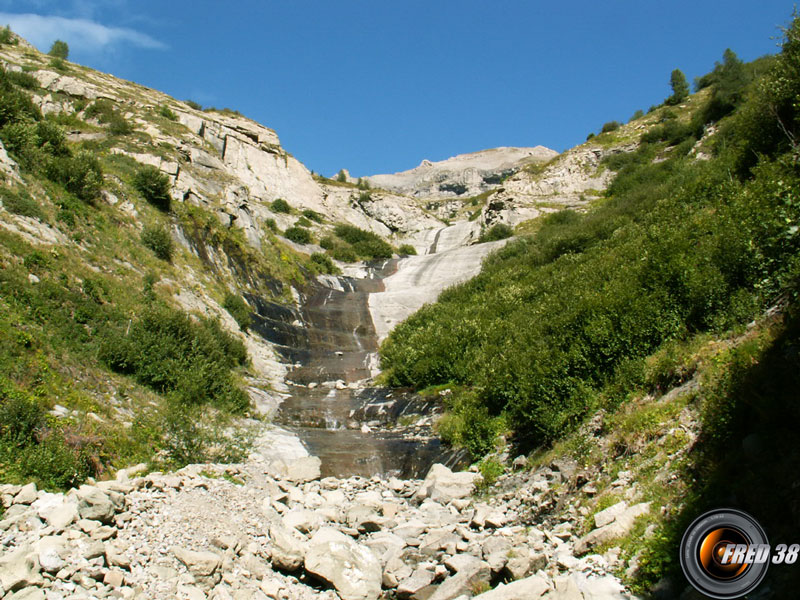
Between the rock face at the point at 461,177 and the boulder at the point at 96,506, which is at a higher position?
the rock face at the point at 461,177

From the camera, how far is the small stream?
11.9 metres

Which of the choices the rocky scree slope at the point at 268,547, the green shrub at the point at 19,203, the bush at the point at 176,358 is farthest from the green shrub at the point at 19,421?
the green shrub at the point at 19,203

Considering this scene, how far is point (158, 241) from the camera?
63.5 feet

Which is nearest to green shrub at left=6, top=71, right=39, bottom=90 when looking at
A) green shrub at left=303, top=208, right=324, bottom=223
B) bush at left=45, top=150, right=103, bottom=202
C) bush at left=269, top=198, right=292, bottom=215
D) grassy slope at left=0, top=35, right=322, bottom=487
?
grassy slope at left=0, top=35, right=322, bottom=487

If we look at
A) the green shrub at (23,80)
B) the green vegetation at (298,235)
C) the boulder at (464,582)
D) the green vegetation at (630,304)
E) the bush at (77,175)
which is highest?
the green shrub at (23,80)

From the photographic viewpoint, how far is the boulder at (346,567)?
554 centimetres

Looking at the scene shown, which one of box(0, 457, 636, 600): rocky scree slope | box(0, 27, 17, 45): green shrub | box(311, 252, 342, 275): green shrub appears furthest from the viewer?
box(0, 27, 17, 45): green shrub

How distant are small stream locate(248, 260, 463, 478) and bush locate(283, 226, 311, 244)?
9.45 m

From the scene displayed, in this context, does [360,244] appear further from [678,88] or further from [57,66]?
[678,88]

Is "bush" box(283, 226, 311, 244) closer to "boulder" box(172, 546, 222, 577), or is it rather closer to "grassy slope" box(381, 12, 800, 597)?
"grassy slope" box(381, 12, 800, 597)

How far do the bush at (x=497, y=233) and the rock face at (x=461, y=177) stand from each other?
112 metres

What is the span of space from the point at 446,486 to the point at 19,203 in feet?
46.2

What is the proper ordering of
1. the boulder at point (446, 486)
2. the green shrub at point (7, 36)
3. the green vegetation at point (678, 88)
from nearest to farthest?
the boulder at point (446, 486)
the green shrub at point (7, 36)
the green vegetation at point (678, 88)

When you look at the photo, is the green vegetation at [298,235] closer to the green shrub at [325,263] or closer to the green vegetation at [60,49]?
the green shrub at [325,263]
